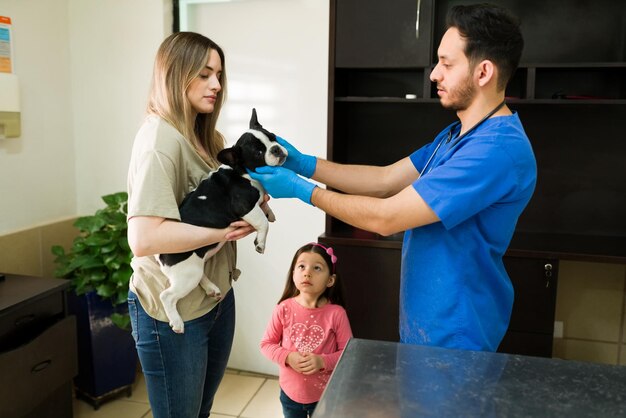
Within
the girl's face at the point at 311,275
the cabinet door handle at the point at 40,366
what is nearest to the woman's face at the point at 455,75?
the girl's face at the point at 311,275

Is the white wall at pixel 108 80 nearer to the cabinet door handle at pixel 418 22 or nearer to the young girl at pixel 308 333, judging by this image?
the cabinet door handle at pixel 418 22

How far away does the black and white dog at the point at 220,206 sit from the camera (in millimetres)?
1394

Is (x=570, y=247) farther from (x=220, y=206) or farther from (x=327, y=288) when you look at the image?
(x=220, y=206)

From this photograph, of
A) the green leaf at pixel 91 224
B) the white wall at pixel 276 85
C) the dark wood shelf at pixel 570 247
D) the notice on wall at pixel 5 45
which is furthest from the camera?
the white wall at pixel 276 85

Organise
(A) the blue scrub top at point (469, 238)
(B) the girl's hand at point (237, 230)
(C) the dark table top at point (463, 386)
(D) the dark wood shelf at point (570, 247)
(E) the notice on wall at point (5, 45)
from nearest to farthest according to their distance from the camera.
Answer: (C) the dark table top at point (463, 386) < (A) the blue scrub top at point (469, 238) < (B) the girl's hand at point (237, 230) < (D) the dark wood shelf at point (570, 247) < (E) the notice on wall at point (5, 45)

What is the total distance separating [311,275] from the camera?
6.51 ft

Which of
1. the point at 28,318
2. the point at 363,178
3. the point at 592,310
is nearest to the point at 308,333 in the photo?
the point at 363,178

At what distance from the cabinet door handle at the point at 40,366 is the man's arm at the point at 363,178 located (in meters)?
1.26

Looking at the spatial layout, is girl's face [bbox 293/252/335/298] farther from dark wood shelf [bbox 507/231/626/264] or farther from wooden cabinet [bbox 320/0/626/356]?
dark wood shelf [bbox 507/231/626/264]

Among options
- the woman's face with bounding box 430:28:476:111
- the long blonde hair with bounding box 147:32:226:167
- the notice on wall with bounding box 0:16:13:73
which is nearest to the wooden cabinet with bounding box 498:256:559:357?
the woman's face with bounding box 430:28:476:111

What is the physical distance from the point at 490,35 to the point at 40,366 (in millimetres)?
1933

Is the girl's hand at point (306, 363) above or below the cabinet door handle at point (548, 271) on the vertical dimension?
below

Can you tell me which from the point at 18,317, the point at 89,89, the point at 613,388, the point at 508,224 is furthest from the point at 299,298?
the point at 89,89

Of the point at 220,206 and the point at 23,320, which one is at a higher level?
the point at 220,206
